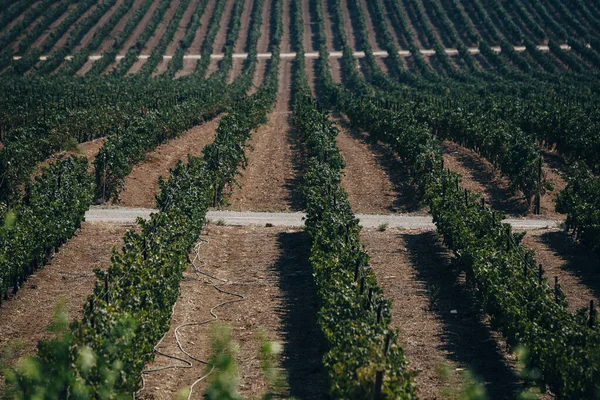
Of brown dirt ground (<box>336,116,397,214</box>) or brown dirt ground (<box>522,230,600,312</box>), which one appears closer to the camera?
brown dirt ground (<box>522,230,600,312</box>)

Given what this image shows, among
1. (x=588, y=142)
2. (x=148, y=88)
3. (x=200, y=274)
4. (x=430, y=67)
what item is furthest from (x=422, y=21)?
(x=200, y=274)

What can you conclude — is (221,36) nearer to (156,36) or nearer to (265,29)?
(265,29)

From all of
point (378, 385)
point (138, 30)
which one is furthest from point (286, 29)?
point (378, 385)

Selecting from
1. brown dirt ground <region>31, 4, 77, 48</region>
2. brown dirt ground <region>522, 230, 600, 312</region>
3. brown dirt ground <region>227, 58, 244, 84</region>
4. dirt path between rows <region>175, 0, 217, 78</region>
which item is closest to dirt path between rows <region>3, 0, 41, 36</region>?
brown dirt ground <region>31, 4, 77, 48</region>

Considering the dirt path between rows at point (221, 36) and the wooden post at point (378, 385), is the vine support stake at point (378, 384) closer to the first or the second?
the wooden post at point (378, 385)

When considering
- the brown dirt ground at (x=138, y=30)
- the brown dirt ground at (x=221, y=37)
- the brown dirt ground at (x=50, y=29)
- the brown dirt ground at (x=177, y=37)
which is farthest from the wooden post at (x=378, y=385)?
the brown dirt ground at (x=50, y=29)

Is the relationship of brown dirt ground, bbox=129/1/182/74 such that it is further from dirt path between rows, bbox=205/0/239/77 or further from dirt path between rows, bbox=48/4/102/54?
dirt path between rows, bbox=48/4/102/54

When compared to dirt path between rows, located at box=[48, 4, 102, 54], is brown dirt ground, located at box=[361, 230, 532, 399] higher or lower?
lower
